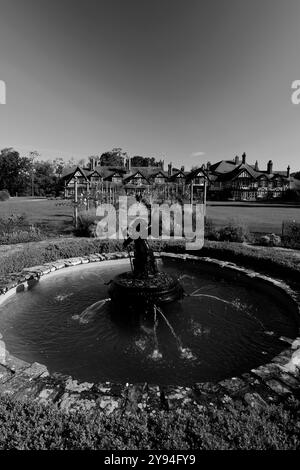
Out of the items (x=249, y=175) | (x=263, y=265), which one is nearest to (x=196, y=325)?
(x=263, y=265)

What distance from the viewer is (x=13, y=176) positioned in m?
77.2

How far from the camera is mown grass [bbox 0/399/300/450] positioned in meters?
2.93

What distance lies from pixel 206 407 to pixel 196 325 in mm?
2874

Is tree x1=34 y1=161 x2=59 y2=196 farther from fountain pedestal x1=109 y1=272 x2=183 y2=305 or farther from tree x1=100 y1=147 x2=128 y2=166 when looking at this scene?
fountain pedestal x1=109 y1=272 x2=183 y2=305

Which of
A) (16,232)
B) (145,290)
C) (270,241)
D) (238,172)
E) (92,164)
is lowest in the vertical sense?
(145,290)

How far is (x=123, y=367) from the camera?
4.97 metres

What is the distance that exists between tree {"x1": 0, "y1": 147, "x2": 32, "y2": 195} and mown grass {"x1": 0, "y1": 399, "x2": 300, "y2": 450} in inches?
3113

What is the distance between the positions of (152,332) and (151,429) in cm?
301

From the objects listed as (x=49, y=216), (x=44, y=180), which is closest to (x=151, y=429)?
(x=49, y=216)

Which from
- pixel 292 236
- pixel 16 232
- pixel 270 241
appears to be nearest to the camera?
pixel 270 241

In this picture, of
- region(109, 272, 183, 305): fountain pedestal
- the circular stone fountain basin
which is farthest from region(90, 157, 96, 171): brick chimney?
region(109, 272, 183, 305): fountain pedestal

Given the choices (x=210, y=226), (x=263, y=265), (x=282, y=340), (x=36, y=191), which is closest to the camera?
(x=282, y=340)

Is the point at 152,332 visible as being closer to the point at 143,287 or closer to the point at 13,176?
the point at 143,287

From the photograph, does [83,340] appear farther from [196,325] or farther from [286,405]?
[286,405]
